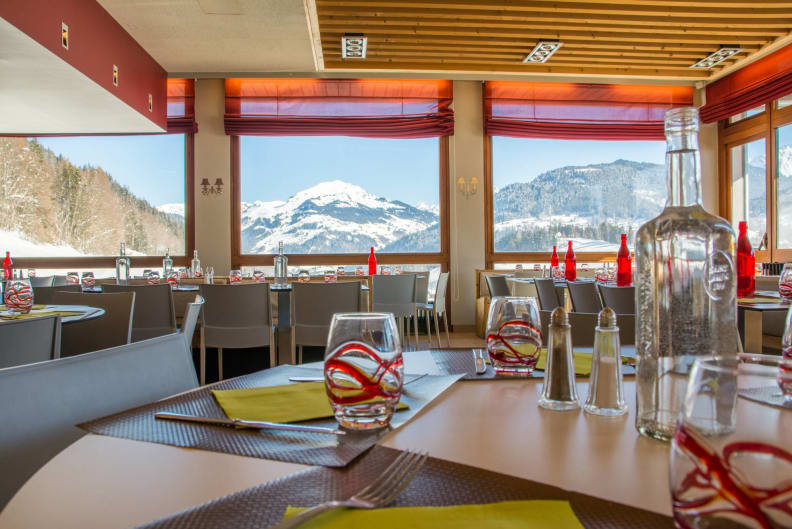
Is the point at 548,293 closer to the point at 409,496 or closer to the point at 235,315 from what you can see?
the point at 235,315

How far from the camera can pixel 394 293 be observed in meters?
4.94

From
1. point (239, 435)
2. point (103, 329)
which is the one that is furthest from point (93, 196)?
point (239, 435)

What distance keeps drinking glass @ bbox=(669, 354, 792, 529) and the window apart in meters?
7.15

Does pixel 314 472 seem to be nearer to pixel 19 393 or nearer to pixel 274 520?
pixel 274 520

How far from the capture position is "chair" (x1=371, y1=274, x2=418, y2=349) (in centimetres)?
484

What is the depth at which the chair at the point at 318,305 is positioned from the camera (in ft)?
11.5

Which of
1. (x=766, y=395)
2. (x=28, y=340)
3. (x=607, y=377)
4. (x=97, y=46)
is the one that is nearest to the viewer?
(x=766, y=395)

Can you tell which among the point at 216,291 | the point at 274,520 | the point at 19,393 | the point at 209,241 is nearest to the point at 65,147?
the point at 209,241

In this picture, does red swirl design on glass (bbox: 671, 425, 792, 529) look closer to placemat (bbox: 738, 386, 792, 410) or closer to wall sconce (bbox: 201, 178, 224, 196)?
placemat (bbox: 738, 386, 792, 410)

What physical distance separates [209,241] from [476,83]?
3.94 metres

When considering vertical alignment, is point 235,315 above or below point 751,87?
below

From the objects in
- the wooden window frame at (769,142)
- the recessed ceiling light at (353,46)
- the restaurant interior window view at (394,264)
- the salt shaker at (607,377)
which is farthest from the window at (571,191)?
the salt shaker at (607,377)

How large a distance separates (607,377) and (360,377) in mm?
309

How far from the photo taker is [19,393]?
73cm
